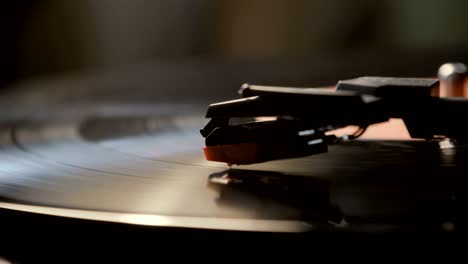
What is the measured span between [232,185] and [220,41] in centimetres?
239

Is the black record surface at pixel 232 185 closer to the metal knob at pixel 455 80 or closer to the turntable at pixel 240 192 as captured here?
the turntable at pixel 240 192

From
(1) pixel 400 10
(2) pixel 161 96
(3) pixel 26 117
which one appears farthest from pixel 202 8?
(3) pixel 26 117

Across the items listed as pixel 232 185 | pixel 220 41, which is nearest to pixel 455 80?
pixel 232 185

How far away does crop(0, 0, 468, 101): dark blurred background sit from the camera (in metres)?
1.93

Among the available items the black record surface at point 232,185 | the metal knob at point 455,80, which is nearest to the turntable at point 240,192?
the black record surface at point 232,185

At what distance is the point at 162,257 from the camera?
0.42 metres

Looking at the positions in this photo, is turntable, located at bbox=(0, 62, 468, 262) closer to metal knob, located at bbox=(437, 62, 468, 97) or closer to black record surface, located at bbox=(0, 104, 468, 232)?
black record surface, located at bbox=(0, 104, 468, 232)

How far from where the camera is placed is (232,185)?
534 mm

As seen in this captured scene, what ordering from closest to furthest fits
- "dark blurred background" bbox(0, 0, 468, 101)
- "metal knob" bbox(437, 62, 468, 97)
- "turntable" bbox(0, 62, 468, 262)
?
"turntable" bbox(0, 62, 468, 262)
"metal knob" bbox(437, 62, 468, 97)
"dark blurred background" bbox(0, 0, 468, 101)

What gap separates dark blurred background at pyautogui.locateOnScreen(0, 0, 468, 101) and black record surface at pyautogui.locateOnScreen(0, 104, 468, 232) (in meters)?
0.91

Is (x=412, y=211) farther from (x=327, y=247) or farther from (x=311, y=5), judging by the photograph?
(x=311, y=5)

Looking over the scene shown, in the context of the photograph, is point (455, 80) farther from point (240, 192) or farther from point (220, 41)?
point (220, 41)

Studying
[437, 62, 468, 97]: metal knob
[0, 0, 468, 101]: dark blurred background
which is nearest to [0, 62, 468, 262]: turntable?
[437, 62, 468, 97]: metal knob

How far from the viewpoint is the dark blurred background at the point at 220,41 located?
1934mm
